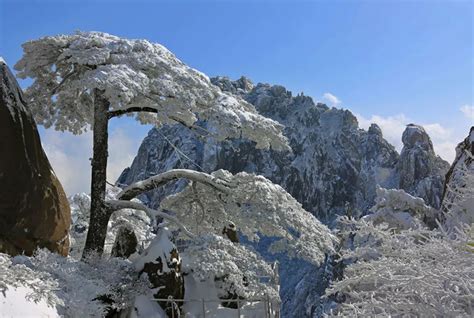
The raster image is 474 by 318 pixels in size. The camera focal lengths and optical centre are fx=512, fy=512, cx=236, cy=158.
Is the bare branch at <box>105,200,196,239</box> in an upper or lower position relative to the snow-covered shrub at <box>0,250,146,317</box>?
upper

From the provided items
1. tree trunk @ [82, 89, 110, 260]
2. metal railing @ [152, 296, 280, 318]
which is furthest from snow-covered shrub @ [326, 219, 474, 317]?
tree trunk @ [82, 89, 110, 260]

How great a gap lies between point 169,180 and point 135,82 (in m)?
2.89

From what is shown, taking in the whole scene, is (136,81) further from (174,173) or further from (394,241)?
(394,241)

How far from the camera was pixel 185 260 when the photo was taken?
1152cm

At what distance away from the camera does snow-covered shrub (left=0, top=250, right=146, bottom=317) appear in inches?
287

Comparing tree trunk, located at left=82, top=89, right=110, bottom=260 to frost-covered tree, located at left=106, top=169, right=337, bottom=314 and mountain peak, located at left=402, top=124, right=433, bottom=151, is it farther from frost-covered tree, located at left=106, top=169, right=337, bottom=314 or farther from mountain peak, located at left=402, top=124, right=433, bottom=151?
mountain peak, located at left=402, top=124, right=433, bottom=151

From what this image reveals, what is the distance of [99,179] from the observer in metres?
11.7

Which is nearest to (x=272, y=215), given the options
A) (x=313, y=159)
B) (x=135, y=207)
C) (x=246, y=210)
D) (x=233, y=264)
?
(x=246, y=210)

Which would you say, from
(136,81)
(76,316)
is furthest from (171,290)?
(136,81)

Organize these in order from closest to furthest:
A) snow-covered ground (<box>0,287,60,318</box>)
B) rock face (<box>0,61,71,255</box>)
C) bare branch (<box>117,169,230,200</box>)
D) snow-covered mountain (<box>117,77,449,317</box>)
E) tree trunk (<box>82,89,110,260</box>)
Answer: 1. snow-covered ground (<box>0,287,60,318</box>)
2. rock face (<box>0,61,71,255</box>)
3. tree trunk (<box>82,89,110,260</box>)
4. bare branch (<box>117,169,230,200</box>)
5. snow-covered mountain (<box>117,77,449,317</box>)

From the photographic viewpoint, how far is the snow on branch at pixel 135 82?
10.1 metres

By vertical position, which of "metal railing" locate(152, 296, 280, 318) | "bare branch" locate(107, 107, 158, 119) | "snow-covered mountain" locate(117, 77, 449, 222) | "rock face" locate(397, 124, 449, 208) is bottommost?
"metal railing" locate(152, 296, 280, 318)

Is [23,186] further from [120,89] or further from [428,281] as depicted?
[428,281]

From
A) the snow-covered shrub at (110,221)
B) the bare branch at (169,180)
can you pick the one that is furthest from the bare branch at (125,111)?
the snow-covered shrub at (110,221)
